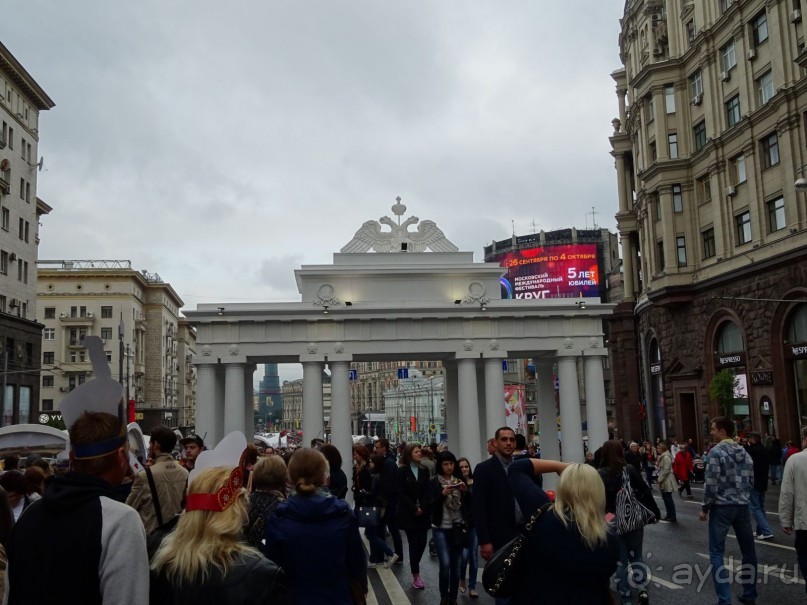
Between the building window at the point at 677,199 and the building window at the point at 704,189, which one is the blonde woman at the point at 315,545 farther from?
the building window at the point at 677,199

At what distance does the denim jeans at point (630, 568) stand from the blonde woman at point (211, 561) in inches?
264

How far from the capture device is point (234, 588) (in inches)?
157

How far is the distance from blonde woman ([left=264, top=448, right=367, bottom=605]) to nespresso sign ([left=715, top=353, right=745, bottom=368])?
110ft

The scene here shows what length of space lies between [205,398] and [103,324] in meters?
60.3

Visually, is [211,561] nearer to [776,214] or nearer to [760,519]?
[760,519]

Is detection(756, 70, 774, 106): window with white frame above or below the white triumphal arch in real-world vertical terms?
above

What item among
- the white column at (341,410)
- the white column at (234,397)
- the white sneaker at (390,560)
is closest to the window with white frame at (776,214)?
the white column at (341,410)

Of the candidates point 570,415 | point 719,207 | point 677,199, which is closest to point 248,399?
point 570,415

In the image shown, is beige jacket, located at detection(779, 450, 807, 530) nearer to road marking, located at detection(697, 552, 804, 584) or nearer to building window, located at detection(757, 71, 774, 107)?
road marking, located at detection(697, 552, 804, 584)

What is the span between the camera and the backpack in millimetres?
9539

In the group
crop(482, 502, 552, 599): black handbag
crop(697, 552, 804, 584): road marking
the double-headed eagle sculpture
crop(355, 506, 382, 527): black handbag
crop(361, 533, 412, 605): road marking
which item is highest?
the double-headed eagle sculpture

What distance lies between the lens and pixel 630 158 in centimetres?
5509

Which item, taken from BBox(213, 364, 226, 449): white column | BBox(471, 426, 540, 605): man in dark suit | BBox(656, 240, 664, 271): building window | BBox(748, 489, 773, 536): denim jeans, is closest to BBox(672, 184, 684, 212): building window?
BBox(656, 240, 664, 271): building window

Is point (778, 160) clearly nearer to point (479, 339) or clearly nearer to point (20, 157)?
point (479, 339)
